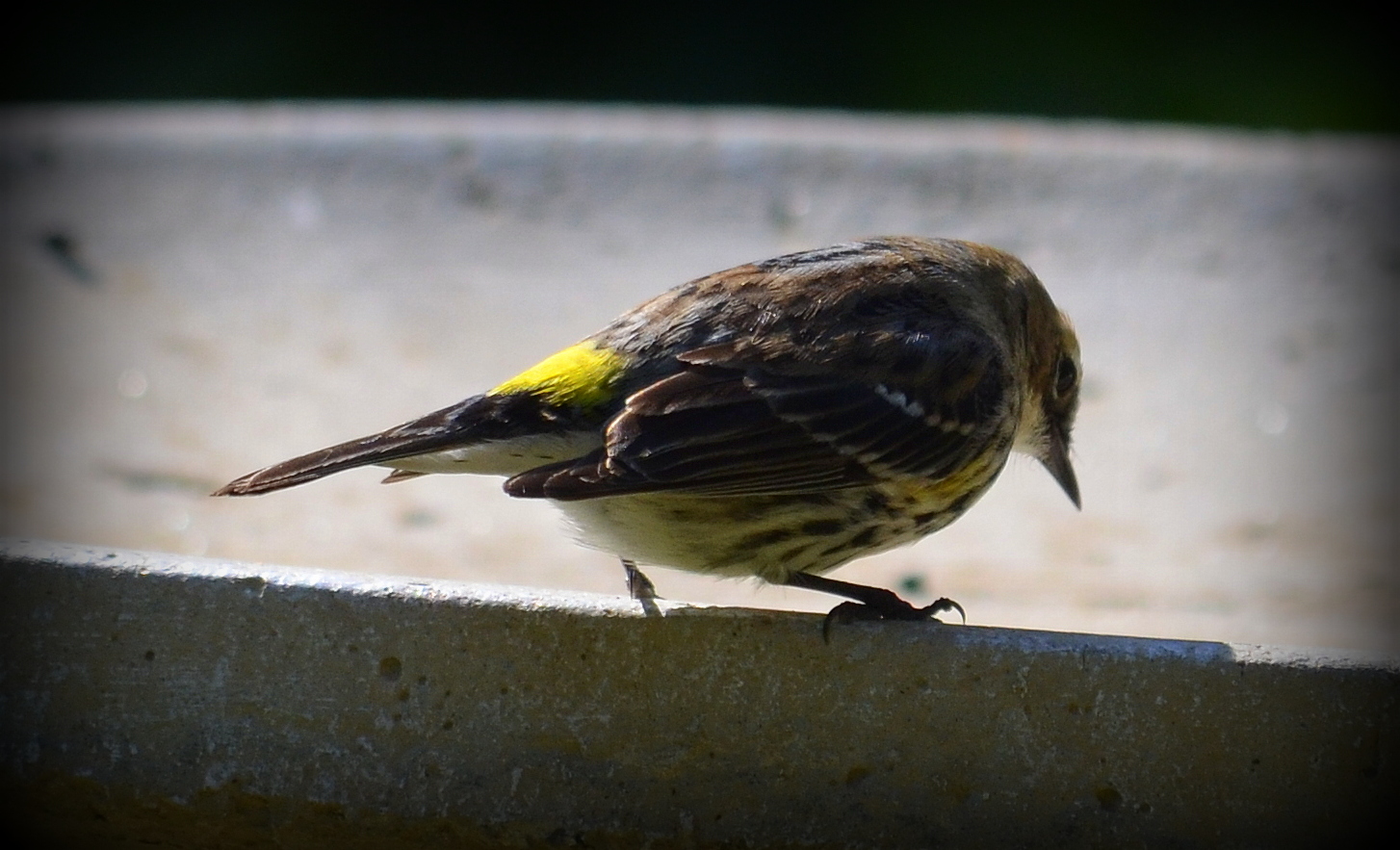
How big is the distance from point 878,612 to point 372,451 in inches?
40.0

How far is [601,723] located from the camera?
8.87ft

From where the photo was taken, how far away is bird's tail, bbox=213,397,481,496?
3.05 metres

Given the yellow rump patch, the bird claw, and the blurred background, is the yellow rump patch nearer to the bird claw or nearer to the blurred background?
the bird claw

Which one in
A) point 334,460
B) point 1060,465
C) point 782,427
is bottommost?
point 334,460

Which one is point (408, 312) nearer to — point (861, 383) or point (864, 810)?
point (861, 383)

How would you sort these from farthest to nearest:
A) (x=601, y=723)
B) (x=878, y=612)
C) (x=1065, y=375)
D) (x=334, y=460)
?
1. (x=1065, y=375)
2. (x=878, y=612)
3. (x=334, y=460)
4. (x=601, y=723)

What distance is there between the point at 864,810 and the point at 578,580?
1.83m

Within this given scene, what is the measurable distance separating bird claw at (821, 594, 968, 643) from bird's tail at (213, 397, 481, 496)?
0.82 meters

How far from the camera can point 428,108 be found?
6656mm

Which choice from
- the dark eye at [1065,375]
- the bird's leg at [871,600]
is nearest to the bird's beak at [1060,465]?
the dark eye at [1065,375]

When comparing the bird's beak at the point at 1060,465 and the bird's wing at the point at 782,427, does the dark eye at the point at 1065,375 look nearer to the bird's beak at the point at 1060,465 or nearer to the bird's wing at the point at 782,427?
the bird's beak at the point at 1060,465

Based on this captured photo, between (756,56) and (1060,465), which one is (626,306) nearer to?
(1060,465)

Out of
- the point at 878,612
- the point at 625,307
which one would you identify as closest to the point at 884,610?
the point at 878,612

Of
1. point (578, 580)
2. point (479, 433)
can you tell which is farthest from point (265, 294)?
point (479, 433)
